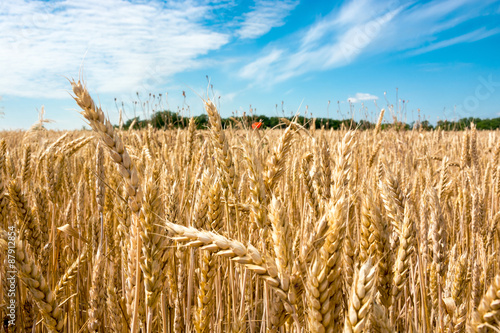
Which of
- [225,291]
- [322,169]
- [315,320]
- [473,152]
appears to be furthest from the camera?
[473,152]

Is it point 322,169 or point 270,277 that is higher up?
point 322,169

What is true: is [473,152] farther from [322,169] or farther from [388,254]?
[388,254]

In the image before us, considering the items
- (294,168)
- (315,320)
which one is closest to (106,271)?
(315,320)

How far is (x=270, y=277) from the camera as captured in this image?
2.35 ft

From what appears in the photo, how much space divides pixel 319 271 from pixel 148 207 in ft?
1.65

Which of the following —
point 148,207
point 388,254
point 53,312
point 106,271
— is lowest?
point 106,271

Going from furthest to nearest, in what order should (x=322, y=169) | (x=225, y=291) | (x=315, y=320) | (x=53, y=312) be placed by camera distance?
(x=225, y=291)
(x=322, y=169)
(x=53, y=312)
(x=315, y=320)

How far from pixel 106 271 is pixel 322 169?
4.18 feet

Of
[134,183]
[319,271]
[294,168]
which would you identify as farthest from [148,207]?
[294,168]

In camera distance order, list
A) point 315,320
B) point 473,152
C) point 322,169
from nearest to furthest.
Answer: point 315,320, point 322,169, point 473,152

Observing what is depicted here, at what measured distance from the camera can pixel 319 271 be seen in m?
0.67

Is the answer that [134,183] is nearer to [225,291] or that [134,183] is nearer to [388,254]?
[388,254]

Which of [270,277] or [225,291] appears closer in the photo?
[270,277]

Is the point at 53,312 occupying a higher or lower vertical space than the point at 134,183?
lower
